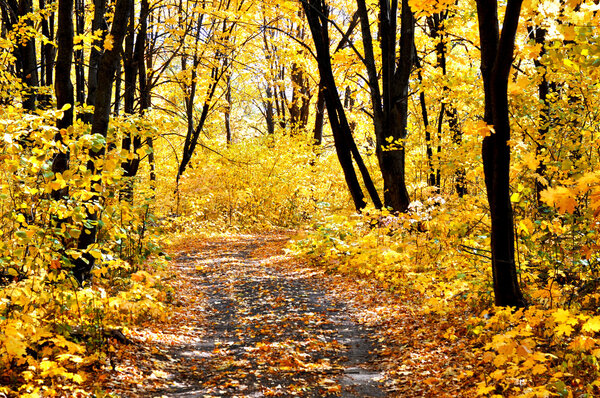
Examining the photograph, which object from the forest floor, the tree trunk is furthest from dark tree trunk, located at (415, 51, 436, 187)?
the forest floor

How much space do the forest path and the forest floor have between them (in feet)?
0.04

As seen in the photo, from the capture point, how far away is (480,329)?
4355mm

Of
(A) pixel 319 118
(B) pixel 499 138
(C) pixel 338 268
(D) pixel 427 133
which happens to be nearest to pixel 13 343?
(B) pixel 499 138

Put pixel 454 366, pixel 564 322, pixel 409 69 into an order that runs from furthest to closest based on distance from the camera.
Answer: pixel 409 69
pixel 454 366
pixel 564 322

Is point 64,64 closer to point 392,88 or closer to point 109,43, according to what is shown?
point 109,43

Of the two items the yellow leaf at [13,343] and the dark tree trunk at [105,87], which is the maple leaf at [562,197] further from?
the dark tree trunk at [105,87]

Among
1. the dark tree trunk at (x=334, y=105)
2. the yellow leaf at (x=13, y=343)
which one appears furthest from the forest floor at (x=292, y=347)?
the dark tree trunk at (x=334, y=105)

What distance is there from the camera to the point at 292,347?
539cm

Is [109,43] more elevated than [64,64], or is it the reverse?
[109,43]

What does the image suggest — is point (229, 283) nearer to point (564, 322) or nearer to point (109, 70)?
point (109, 70)

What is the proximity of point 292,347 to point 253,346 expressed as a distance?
49 cm

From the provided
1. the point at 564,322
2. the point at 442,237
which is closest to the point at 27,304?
the point at 564,322

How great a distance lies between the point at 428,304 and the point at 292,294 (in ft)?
8.43

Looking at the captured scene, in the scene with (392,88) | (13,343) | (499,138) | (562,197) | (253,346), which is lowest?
(253,346)
